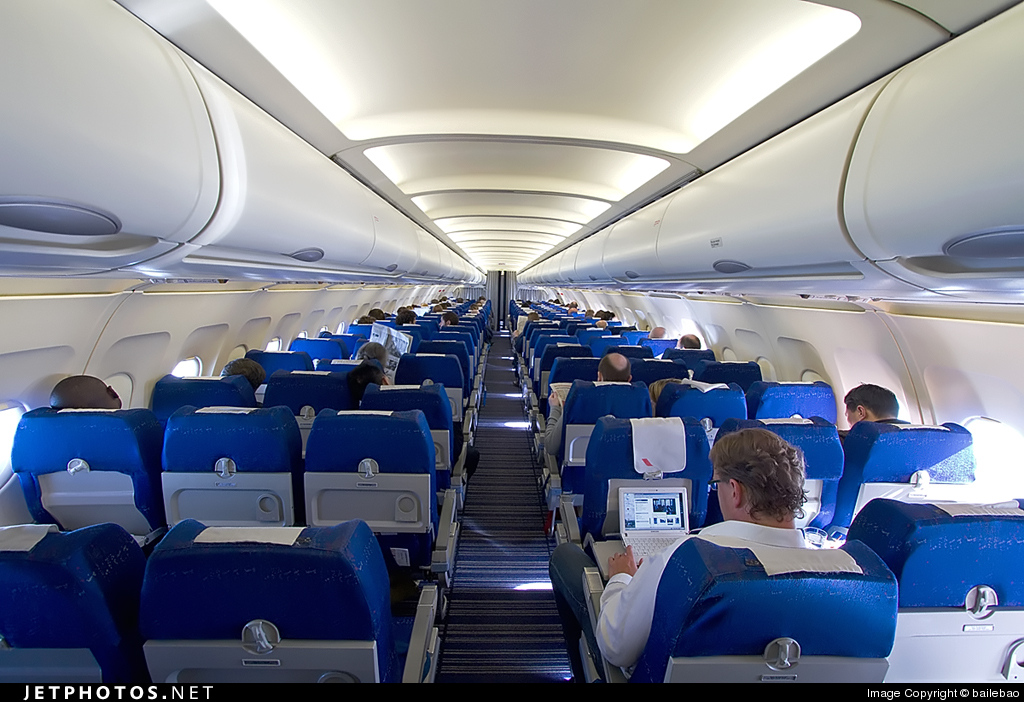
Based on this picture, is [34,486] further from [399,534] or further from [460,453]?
[460,453]

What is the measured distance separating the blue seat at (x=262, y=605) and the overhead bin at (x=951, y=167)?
168 cm

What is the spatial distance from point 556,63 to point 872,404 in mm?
3208

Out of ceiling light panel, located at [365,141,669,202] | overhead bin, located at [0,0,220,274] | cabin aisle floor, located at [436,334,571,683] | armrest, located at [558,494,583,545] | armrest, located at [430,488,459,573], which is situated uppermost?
ceiling light panel, located at [365,141,669,202]

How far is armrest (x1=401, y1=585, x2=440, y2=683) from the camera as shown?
7.00 feet

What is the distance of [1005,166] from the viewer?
3.32 ft

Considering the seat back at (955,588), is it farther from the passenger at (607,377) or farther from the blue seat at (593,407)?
the passenger at (607,377)

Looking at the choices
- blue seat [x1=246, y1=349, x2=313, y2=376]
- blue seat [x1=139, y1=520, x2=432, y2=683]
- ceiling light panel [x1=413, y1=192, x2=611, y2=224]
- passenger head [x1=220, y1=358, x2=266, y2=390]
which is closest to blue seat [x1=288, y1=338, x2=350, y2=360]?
blue seat [x1=246, y1=349, x2=313, y2=376]

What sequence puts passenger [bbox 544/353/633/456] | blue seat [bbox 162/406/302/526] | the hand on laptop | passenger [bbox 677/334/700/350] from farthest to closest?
passenger [bbox 677/334/700/350] < passenger [bbox 544/353/633/456] < blue seat [bbox 162/406/302/526] < the hand on laptop

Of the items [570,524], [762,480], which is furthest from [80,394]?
[762,480]

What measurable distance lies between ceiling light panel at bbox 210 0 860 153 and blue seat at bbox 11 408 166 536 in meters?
2.03

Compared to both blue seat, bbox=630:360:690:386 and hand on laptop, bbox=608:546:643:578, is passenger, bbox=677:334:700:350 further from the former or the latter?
hand on laptop, bbox=608:546:643:578

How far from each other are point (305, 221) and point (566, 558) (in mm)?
2035

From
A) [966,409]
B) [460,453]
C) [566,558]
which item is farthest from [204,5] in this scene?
[966,409]

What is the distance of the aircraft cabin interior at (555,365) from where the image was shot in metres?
1.27
